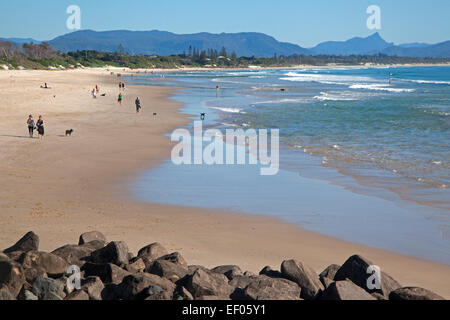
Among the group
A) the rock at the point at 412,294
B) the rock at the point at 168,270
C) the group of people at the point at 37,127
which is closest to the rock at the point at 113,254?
the rock at the point at 168,270

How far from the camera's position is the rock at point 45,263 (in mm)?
7409

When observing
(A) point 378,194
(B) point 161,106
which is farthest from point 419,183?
(B) point 161,106

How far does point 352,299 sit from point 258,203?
7.10 m

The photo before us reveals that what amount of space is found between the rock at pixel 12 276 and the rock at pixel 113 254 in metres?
1.31

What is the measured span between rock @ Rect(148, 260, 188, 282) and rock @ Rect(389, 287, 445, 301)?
287cm

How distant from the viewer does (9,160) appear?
18.0 m

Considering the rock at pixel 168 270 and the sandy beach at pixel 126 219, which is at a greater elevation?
the rock at pixel 168 270

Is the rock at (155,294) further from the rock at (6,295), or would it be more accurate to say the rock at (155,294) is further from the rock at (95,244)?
the rock at (95,244)

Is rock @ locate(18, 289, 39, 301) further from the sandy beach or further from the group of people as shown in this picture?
the group of people

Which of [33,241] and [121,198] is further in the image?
[121,198]

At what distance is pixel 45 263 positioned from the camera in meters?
7.48

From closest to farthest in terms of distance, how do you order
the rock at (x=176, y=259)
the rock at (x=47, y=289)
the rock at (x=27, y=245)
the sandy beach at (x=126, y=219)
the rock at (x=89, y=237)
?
1. the rock at (x=47, y=289)
2. the rock at (x=176, y=259)
3. the rock at (x=27, y=245)
4. the rock at (x=89, y=237)
5. the sandy beach at (x=126, y=219)

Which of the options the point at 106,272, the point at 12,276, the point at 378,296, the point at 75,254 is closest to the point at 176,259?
the point at 106,272

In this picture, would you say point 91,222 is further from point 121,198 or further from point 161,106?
point 161,106
